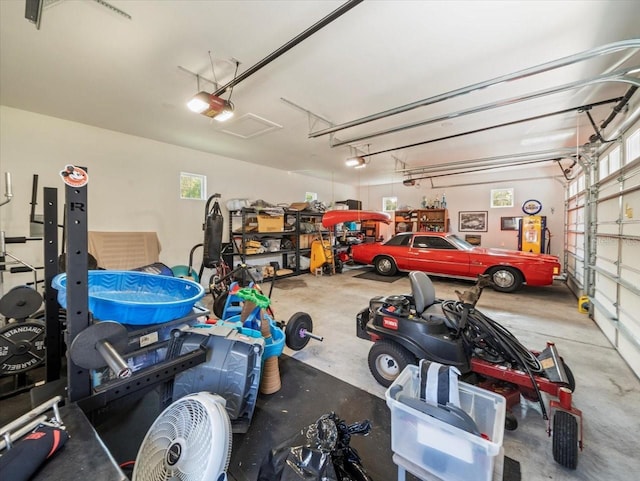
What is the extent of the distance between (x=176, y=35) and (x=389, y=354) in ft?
11.2

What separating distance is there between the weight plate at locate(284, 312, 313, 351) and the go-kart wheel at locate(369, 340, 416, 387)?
739 millimetres

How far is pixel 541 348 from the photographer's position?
9.86 feet

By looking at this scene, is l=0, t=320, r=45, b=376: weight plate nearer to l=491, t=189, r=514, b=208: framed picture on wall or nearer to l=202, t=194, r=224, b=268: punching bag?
l=202, t=194, r=224, b=268: punching bag

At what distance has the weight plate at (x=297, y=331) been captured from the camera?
262 centimetres

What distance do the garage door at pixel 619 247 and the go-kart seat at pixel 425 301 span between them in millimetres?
1988

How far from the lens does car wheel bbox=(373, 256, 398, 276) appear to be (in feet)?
23.1

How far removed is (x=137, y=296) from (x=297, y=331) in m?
1.53

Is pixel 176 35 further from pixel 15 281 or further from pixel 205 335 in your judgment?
pixel 15 281

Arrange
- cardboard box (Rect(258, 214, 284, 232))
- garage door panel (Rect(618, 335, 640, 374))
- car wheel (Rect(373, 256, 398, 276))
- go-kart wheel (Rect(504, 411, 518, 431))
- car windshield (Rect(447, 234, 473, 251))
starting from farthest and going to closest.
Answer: car wheel (Rect(373, 256, 398, 276))
cardboard box (Rect(258, 214, 284, 232))
car windshield (Rect(447, 234, 473, 251))
garage door panel (Rect(618, 335, 640, 374))
go-kart wheel (Rect(504, 411, 518, 431))

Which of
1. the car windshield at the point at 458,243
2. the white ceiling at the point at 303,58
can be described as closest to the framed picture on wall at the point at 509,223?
the car windshield at the point at 458,243

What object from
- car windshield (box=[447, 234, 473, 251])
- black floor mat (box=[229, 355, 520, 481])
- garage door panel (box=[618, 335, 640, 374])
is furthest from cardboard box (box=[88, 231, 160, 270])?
garage door panel (box=[618, 335, 640, 374])

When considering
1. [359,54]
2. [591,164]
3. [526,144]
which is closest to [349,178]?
[526,144]

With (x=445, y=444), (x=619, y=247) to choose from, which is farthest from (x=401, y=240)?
(x=445, y=444)

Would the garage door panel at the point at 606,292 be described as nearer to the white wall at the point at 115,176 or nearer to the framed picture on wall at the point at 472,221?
the framed picture on wall at the point at 472,221
